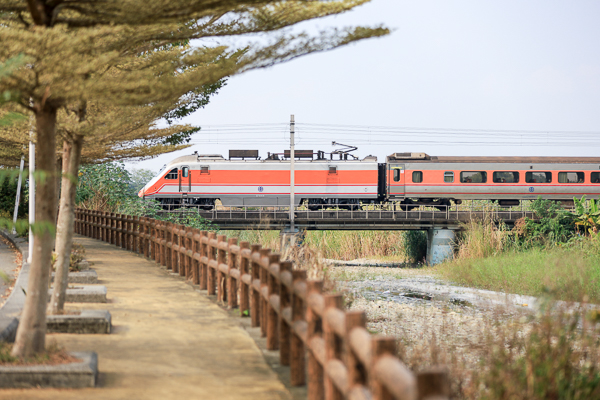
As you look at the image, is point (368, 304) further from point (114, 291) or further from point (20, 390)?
point (20, 390)

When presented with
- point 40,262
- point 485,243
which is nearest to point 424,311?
point 40,262

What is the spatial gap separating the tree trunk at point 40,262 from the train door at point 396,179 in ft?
93.7

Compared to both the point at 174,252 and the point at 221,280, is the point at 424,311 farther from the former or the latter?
the point at 221,280

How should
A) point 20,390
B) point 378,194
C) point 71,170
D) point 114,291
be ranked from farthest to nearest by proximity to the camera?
point 378,194 → point 114,291 → point 71,170 → point 20,390

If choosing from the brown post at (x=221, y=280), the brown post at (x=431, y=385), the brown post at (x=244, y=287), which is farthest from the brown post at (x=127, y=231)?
the brown post at (x=431, y=385)

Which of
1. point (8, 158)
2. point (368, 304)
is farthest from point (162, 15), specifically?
point (8, 158)

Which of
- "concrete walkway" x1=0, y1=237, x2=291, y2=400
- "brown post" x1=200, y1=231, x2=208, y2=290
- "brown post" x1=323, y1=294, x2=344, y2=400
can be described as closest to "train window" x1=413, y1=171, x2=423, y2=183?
"brown post" x1=200, y1=231, x2=208, y2=290

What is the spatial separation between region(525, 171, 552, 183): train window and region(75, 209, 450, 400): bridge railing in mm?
25207

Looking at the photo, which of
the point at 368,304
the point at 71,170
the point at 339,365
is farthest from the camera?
the point at 368,304

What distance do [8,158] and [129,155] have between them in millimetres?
4155

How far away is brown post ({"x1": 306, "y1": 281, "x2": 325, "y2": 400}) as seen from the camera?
15.4ft

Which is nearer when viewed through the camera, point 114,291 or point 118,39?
point 118,39

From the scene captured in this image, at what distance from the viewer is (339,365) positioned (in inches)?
159

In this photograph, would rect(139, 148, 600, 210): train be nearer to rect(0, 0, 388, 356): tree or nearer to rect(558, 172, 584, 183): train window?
rect(558, 172, 584, 183): train window
